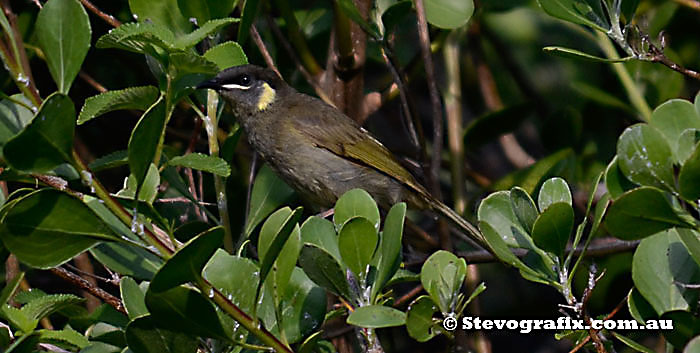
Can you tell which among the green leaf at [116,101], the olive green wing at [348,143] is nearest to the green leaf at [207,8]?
the green leaf at [116,101]

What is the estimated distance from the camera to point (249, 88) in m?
3.95

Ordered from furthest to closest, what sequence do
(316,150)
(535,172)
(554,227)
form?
(316,150), (535,172), (554,227)

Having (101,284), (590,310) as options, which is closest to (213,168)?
(101,284)

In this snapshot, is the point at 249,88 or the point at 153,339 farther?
the point at 249,88

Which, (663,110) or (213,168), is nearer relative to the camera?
(663,110)

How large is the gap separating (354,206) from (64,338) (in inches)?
28.6

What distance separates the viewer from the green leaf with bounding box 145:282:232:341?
159cm

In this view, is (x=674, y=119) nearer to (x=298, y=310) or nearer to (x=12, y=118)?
(x=298, y=310)

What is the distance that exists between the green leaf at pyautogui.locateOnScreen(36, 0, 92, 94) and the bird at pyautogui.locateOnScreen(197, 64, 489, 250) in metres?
2.24

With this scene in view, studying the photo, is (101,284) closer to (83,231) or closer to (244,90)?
(244,90)

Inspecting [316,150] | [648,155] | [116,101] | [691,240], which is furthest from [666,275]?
[316,150]

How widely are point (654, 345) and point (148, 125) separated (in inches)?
122

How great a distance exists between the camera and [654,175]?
5.74 feet

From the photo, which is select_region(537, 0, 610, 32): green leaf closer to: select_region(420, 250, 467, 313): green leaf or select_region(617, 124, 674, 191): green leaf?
select_region(617, 124, 674, 191): green leaf
